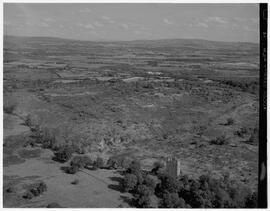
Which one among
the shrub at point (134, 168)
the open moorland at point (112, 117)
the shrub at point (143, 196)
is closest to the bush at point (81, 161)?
the open moorland at point (112, 117)

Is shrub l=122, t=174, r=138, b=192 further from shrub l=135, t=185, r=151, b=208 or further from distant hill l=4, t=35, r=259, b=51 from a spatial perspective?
distant hill l=4, t=35, r=259, b=51

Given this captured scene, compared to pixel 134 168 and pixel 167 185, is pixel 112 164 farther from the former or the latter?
pixel 167 185

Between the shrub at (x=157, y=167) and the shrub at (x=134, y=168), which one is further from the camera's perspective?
the shrub at (x=157, y=167)

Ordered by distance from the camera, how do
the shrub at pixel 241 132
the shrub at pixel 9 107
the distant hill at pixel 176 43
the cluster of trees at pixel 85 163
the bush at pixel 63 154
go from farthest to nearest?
the shrub at pixel 241 132 → the distant hill at pixel 176 43 → the bush at pixel 63 154 → the cluster of trees at pixel 85 163 → the shrub at pixel 9 107

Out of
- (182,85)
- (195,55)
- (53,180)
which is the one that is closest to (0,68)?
(53,180)

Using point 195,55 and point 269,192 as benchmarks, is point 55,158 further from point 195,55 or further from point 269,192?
point 195,55

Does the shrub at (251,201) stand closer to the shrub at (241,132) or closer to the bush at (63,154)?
the shrub at (241,132)
